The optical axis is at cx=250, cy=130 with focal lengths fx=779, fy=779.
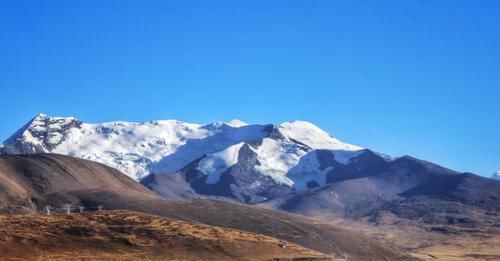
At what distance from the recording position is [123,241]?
110 meters

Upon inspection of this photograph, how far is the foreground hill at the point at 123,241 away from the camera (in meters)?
103

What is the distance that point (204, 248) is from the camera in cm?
11156

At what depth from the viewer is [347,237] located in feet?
598

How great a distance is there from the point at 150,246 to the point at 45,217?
795 inches

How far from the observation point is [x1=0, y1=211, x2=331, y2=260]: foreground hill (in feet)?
337

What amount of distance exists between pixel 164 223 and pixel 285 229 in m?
62.5

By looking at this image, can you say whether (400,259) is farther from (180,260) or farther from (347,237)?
(180,260)

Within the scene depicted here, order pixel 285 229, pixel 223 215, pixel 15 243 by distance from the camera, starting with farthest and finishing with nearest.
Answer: pixel 223 215 → pixel 285 229 → pixel 15 243

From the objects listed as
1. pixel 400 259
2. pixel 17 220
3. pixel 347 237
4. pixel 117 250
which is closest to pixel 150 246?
pixel 117 250

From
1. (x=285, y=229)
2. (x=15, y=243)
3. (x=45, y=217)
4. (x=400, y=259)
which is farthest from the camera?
(x=285, y=229)

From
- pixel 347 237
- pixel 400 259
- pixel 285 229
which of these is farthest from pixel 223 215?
pixel 400 259

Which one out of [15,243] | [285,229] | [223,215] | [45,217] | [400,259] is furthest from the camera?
[223,215]

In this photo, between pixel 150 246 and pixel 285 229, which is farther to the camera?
pixel 285 229

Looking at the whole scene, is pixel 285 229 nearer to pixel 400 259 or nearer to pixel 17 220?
pixel 400 259
